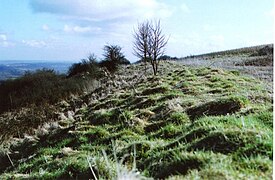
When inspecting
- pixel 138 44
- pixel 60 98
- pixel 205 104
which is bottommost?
pixel 60 98

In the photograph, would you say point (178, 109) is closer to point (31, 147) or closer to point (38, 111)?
point (31, 147)

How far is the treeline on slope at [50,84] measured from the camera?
1073 inches

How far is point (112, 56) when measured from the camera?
42188mm

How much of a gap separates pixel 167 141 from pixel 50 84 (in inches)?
1085

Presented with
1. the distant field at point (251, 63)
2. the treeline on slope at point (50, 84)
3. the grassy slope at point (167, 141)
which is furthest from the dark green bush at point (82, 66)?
the grassy slope at point (167, 141)

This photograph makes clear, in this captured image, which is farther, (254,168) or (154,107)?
(154,107)

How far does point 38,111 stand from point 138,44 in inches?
454

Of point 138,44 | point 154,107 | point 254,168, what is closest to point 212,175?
point 254,168

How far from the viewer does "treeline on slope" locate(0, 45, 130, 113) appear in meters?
27.2

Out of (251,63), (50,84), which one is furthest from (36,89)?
(251,63)

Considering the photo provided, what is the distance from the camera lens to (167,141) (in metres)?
6.86

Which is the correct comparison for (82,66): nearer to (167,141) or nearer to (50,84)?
(50,84)

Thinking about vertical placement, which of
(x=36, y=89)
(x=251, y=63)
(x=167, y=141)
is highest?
(x=251, y=63)

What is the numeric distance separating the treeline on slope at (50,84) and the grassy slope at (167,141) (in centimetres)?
1336
